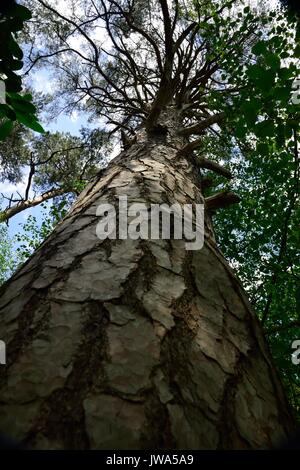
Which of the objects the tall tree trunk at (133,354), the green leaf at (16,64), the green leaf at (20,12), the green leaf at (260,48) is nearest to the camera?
the tall tree trunk at (133,354)

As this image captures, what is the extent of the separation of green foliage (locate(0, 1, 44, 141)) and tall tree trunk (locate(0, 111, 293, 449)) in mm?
501

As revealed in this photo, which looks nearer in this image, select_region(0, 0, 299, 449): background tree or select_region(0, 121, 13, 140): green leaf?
select_region(0, 0, 299, 449): background tree

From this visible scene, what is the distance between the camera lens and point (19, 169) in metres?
12.7

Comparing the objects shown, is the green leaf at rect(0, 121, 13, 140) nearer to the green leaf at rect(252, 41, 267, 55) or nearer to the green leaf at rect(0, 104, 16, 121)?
the green leaf at rect(0, 104, 16, 121)

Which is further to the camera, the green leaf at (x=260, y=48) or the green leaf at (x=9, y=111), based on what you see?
the green leaf at (x=260, y=48)

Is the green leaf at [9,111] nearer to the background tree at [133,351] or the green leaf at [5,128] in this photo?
the green leaf at [5,128]

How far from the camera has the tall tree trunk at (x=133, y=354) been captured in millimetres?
733

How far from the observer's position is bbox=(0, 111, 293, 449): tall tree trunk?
733 millimetres

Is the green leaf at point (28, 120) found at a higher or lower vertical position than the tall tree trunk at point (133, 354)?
higher

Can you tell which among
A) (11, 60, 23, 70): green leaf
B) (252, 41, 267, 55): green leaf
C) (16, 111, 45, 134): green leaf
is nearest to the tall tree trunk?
(16, 111, 45, 134): green leaf

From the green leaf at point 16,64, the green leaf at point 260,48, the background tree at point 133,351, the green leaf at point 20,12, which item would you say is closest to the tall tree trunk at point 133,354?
the background tree at point 133,351

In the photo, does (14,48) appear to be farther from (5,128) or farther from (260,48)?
(260,48)

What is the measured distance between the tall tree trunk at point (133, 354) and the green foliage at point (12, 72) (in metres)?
0.50

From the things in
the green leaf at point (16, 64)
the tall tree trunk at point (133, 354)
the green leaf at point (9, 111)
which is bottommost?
the tall tree trunk at point (133, 354)
